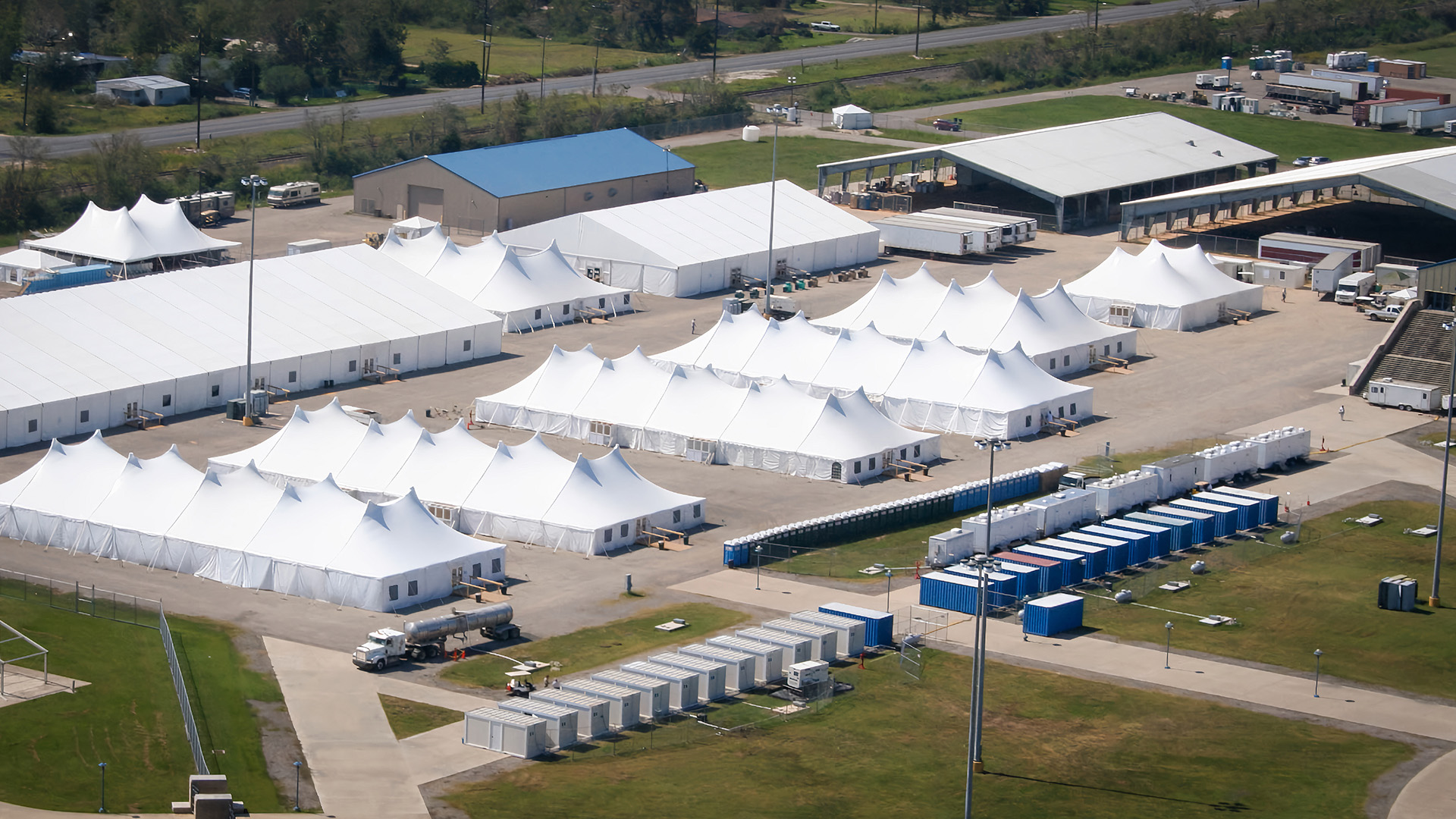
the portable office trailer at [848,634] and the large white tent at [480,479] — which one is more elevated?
the large white tent at [480,479]

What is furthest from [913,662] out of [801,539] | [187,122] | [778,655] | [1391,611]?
[187,122]

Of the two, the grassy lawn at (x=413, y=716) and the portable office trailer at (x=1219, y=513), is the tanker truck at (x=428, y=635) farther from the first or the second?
the portable office trailer at (x=1219, y=513)

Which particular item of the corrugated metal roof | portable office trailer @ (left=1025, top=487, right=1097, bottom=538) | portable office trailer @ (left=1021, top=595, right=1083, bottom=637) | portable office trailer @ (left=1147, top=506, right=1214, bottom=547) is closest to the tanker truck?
portable office trailer @ (left=1021, top=595, right=1083, bottom=637)

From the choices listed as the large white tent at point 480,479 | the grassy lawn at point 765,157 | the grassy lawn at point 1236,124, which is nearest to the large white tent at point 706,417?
the large white tent at point 480,479

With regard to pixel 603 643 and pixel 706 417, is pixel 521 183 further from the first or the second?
pixel 603 643

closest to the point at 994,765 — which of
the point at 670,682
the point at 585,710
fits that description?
the point at 670,682

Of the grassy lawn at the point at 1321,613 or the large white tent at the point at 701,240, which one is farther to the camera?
the large white tent at the point at 701,240
